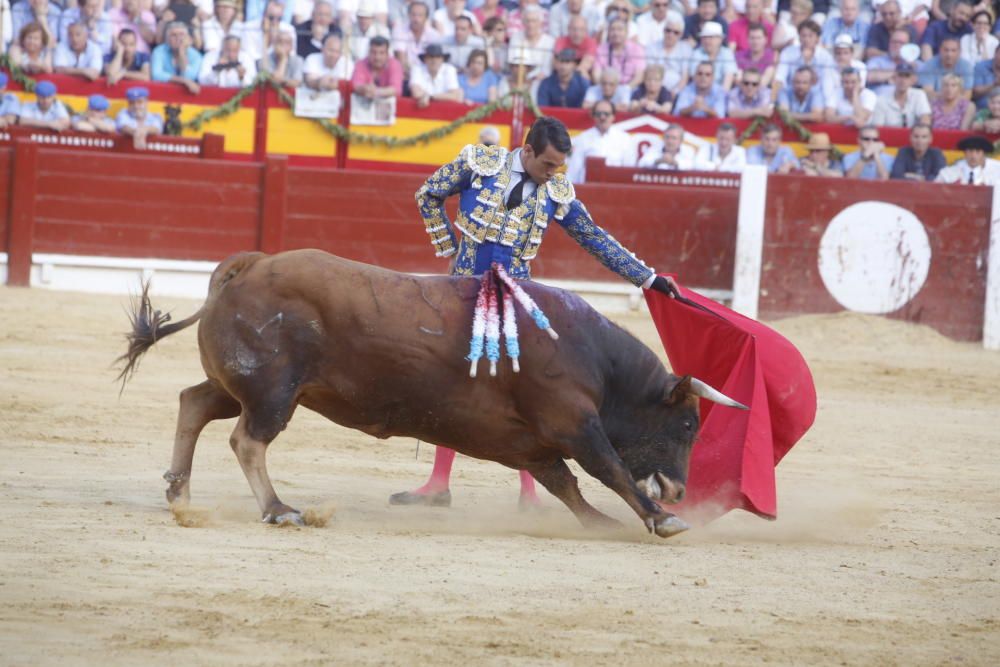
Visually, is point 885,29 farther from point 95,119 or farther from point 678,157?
point 95,119

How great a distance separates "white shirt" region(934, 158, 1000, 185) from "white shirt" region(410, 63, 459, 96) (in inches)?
144

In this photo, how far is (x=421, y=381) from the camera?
4.38 m

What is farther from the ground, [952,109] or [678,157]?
[952,109]

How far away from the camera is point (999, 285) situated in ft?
32.8

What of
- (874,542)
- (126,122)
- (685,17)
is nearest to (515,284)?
(874,542)

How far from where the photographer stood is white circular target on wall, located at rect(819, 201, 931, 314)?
396 inches

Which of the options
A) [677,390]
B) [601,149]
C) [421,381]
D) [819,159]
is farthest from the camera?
[601,149]

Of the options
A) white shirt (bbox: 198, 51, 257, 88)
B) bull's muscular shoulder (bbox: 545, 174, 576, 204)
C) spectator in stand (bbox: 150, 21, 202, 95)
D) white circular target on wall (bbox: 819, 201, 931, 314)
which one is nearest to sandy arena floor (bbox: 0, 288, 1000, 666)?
bull's muscular shoulder (bbox: 545, 174, 576, 204)

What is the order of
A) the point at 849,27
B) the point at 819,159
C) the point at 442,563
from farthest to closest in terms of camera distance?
1. the point at 849,27
2. the point at 819,159
3. the point at 442,563


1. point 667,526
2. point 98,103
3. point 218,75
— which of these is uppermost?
point 218,75

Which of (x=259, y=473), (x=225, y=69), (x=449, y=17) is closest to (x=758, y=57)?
(x=449, y=17)

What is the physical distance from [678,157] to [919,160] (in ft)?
5.65

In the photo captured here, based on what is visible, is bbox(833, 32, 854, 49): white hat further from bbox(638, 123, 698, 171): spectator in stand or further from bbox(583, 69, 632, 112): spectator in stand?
bbox(583, 69, 632, 112): spectator in stand

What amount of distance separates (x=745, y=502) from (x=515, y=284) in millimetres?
975
